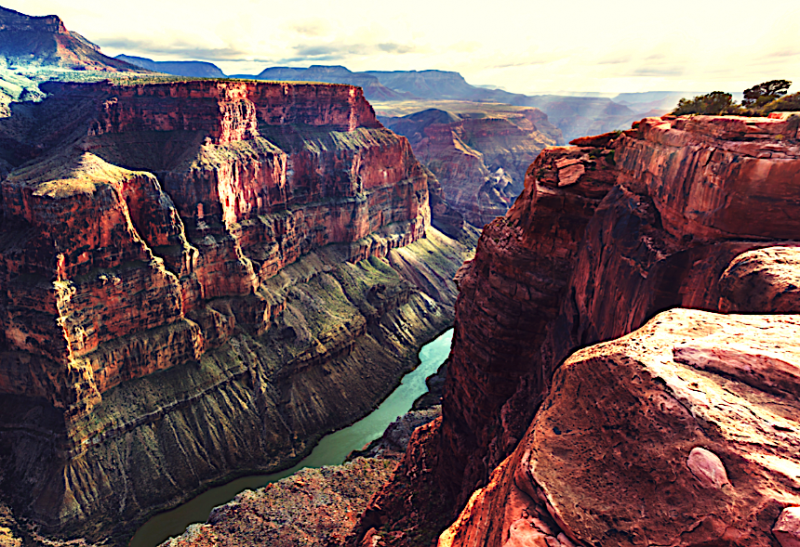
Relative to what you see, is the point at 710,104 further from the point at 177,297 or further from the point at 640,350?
the point at 177,297

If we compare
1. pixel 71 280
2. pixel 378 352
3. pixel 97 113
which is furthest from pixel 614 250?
pixel 97 113

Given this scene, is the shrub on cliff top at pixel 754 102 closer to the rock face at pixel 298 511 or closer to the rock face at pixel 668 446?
the rock face at pixel 668 446

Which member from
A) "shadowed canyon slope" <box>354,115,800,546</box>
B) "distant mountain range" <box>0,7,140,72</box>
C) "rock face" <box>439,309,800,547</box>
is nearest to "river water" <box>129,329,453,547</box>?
"shadowed canyon slope" <box>354,115,800,546</box>

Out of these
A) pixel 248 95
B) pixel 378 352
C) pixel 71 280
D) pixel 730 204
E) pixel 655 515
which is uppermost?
pixel 248 95

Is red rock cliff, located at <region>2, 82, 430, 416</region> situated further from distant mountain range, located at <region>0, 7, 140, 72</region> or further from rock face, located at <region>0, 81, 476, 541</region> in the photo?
distant mountain range, located at <region>0, 7, 140, 72</region>

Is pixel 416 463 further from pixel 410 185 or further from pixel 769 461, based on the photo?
pixel 410 185

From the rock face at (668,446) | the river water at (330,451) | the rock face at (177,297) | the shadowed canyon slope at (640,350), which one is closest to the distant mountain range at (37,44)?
the rock face at (177,297)

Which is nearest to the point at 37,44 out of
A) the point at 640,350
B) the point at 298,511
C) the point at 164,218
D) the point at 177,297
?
the point at 164,218
